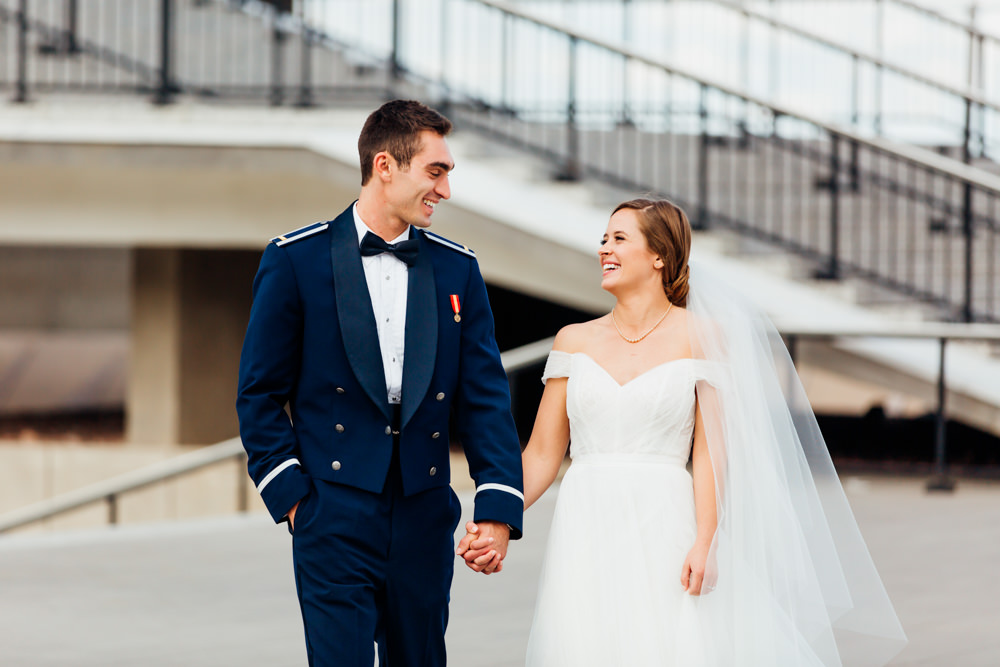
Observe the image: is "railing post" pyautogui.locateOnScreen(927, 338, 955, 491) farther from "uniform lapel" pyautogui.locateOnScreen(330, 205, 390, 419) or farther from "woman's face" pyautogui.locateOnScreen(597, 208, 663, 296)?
"uniform lapel" pyautogui.locateOnScreen(330, 205, 390, 419)

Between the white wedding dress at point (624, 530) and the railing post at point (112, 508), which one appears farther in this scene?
the railing post at point (112, 508)

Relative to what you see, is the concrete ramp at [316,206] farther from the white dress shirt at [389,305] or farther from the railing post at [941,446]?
the white dress shirt at [389,305]

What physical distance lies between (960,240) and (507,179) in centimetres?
367

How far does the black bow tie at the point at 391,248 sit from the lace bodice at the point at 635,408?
1.95 ft

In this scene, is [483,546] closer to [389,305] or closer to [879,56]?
[389,305]

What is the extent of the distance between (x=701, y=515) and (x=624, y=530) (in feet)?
0.66

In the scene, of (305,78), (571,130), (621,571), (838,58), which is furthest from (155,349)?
(621,571)

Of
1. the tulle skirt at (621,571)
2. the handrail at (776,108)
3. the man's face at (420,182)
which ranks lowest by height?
the tulle skirt at (621,571)

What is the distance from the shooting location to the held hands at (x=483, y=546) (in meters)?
2.73

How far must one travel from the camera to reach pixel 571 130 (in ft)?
31.1

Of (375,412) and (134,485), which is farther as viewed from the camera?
(134,485)

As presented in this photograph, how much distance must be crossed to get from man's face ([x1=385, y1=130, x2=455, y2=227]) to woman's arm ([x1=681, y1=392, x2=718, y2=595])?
851 millimetres

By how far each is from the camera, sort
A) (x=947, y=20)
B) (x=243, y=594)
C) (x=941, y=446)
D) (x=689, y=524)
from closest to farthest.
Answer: (x=689, y=524)
(x=243, y=594)
(x=941, y=446)
(x=947, y=20)

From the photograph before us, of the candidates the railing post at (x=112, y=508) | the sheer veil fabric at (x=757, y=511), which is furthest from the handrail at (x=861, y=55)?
the sheer veil fabric at (x=757, y=511)
